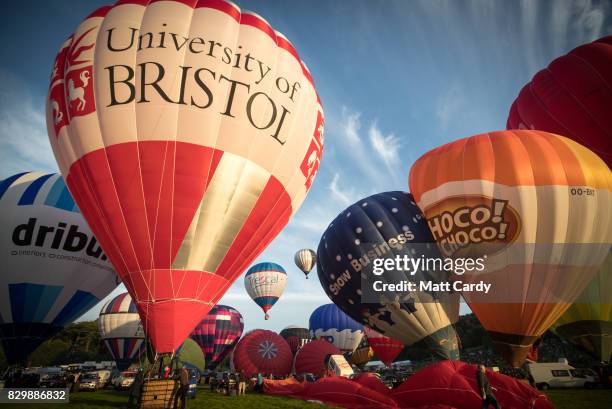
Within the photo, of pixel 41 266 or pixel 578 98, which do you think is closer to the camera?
pixel 578 98

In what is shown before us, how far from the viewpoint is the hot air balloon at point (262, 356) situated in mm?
22500

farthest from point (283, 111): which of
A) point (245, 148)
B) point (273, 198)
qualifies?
point (273, 198)

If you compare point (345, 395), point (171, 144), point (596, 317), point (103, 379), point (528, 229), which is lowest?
point (103, 379)

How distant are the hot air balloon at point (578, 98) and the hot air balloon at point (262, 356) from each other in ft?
60.2

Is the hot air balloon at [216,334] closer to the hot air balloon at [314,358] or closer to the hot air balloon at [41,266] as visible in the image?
the hot air balloon at [314,358]

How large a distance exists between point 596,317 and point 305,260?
30647 millimetres

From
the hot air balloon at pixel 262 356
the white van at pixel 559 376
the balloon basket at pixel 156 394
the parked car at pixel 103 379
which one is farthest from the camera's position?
the hot air balloon at pixel 262 356

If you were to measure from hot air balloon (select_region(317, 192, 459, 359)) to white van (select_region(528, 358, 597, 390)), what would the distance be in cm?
603

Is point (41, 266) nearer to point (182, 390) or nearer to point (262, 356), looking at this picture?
point (182, 390)

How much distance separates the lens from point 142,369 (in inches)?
286

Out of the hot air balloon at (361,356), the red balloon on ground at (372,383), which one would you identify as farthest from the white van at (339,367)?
the hot air balloon at (361,356)

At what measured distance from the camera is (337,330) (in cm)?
3112

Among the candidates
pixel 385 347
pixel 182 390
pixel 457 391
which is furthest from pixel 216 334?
pixel 457 391

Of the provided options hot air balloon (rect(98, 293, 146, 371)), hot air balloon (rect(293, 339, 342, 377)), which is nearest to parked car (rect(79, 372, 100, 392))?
hot air balloon (rect(98, 293, 146, 371))
